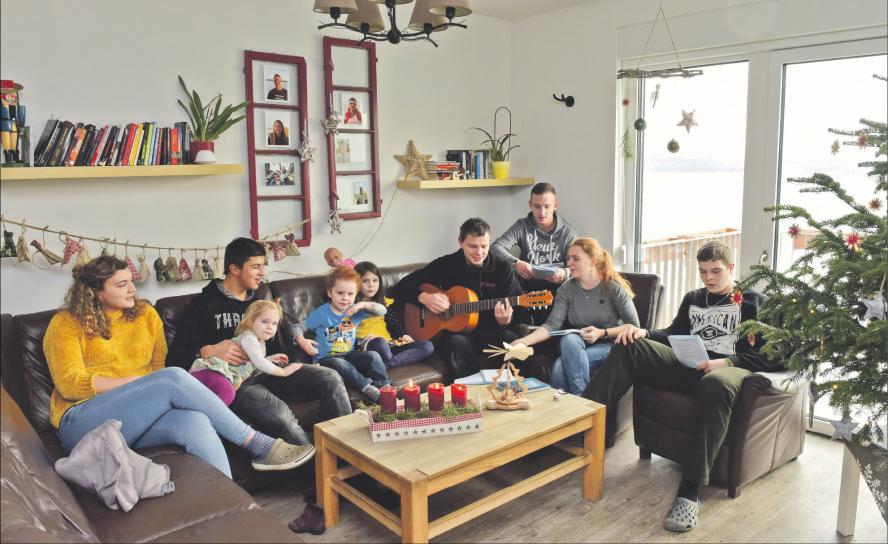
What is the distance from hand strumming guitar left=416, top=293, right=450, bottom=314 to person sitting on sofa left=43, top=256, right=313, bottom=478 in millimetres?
1208

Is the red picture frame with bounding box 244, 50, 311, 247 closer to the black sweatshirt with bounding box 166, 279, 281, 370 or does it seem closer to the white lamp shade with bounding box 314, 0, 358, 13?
the black sweatshirt with bounding box 166, 279, 281, 370

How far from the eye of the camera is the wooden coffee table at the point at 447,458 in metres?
2.11

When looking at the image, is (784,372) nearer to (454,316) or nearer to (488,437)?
(488,437)

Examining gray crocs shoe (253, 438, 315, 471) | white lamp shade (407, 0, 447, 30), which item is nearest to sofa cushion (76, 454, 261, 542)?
gray crocs shoe (253, 438, 315, 471)

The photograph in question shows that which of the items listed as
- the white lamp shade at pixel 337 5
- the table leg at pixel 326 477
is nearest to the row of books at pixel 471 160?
the white lamp shade at pixel 337 5

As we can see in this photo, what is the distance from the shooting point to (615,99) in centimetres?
407

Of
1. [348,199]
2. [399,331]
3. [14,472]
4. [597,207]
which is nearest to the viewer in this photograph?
[14,472]

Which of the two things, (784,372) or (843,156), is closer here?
(784,372)

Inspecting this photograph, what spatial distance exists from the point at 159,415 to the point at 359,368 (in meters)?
0.93

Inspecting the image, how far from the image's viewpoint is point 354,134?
390 centimetres

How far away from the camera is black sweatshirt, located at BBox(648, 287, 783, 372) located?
273 centimetres

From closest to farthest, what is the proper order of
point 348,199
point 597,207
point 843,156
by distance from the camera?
1. point 843,156
2. point 348,199
3. point 597,207

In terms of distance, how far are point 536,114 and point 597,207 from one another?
0.76 m

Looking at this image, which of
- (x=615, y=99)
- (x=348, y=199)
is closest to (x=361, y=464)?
(x=348, y=199)
